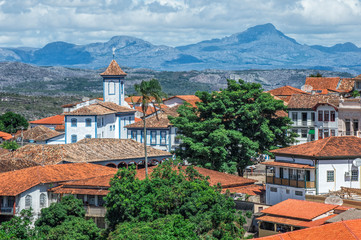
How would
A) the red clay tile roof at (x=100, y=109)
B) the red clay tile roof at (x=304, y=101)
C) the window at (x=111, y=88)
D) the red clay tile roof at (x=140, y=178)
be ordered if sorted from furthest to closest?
the window at (x=111, y=88), the red clay tile roof at (x=100, y=109), the red clay tile roof at (x=304, y=101), the red clay tile roof at (x=140, y=178)

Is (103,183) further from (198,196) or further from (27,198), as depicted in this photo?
(198,196)

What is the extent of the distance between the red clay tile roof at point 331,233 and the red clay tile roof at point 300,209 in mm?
8282

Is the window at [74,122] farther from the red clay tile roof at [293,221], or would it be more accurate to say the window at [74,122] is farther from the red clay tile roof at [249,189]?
the red clay tile roof at [293,221]

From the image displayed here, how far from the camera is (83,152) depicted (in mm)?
65375

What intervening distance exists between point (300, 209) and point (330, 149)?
9.18 meters

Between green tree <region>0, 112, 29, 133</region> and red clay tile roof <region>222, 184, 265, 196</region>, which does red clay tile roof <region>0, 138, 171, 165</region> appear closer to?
red clay tile roof <region>222, 184, 265, 196</region>

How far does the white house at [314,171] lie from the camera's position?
164 feet

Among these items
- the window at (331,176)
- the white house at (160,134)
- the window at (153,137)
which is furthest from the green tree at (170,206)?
the window at (153,137)

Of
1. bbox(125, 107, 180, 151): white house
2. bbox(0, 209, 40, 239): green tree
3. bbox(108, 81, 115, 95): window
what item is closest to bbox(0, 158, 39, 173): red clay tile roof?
bbox(0, 209, 40, 239): green tree

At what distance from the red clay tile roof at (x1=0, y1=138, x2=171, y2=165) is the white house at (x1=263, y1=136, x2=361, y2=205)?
59.6ft

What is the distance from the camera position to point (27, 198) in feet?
175

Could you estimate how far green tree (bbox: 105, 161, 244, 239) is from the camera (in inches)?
1574

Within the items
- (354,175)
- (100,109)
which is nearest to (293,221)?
(354,175)

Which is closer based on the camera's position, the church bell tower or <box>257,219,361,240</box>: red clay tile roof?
<box>257,219,361,240</box>: red clay tile roof
